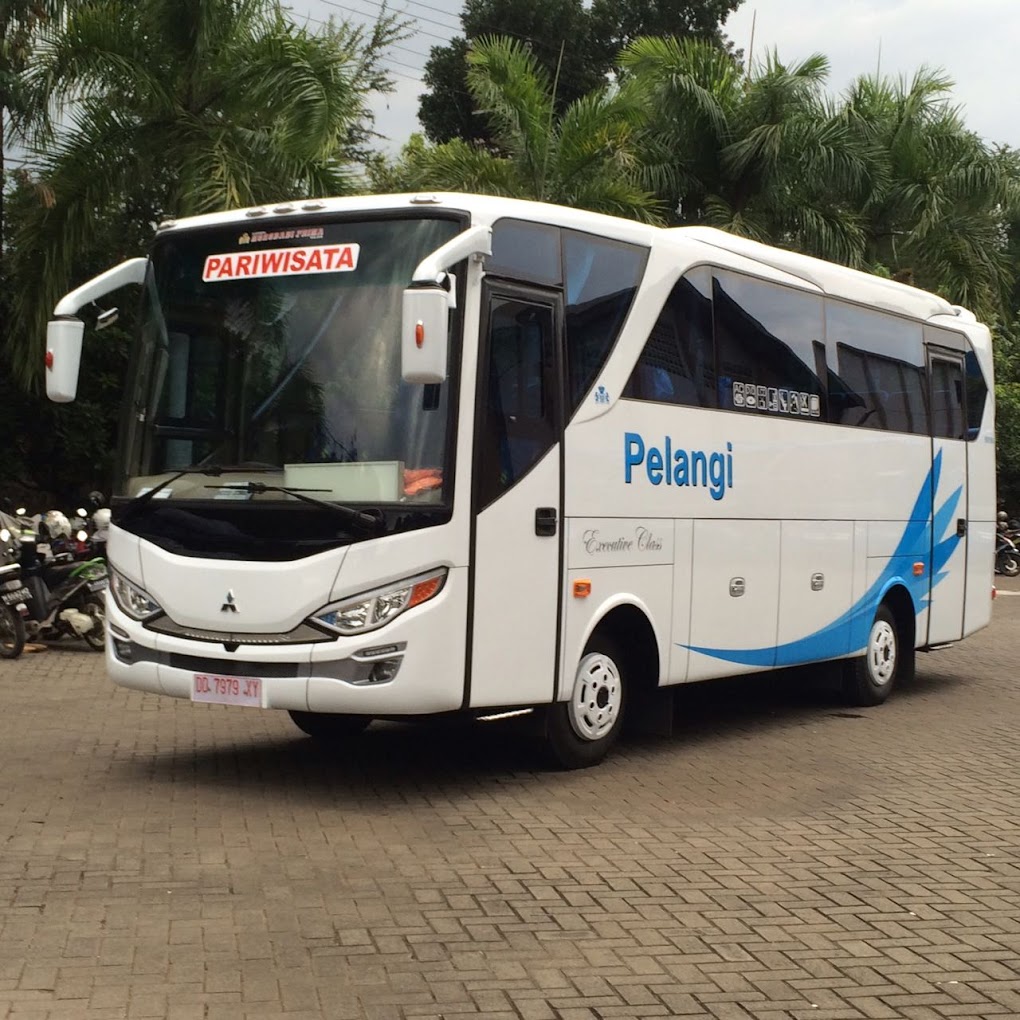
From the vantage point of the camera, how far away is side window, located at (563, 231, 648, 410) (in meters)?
8.91

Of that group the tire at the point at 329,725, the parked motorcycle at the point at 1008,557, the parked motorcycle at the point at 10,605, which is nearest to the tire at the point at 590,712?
the tire at the point at 329,725

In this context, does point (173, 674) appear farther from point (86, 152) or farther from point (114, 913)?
point (86, 152)

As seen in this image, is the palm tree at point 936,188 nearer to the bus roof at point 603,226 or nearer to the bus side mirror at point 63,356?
the bus roof at point 603,226

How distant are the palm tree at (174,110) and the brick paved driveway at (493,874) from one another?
25.2 ft

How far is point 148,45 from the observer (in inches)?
679

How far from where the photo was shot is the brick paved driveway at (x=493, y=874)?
5.16 meters

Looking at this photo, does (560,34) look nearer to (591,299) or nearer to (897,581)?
(897,581)

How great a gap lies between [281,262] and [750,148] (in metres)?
16.6

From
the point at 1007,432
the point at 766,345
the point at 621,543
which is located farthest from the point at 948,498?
the point at 1007,432

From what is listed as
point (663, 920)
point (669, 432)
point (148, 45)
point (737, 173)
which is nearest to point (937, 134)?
point (737, 173)

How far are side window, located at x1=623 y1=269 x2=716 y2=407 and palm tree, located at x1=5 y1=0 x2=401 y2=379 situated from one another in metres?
7.91

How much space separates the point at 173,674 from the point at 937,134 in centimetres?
2146

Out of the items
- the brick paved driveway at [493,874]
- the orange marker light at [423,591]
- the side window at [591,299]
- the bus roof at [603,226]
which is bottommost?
the brick paved driveway at [493,874]

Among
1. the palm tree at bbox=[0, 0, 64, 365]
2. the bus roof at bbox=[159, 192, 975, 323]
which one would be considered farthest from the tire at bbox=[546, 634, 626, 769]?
the palm tree at bbox=[0, 0, 64, 365]
